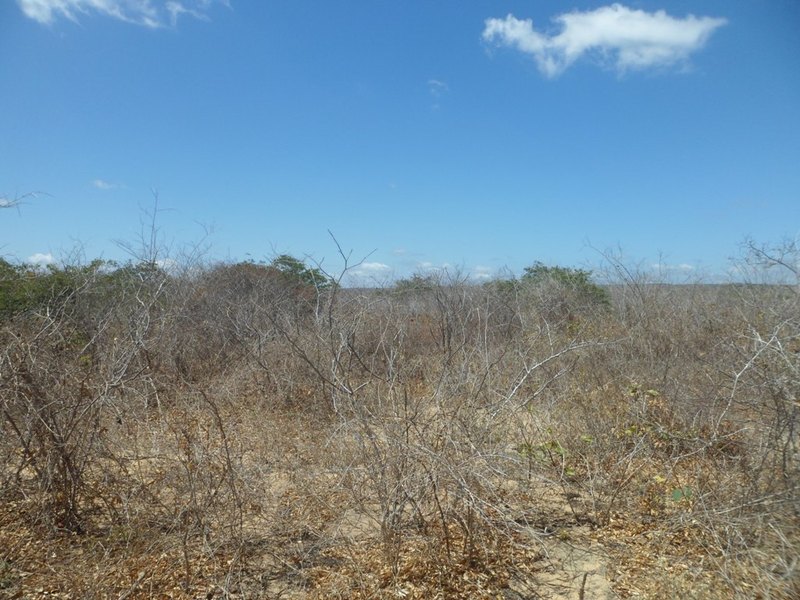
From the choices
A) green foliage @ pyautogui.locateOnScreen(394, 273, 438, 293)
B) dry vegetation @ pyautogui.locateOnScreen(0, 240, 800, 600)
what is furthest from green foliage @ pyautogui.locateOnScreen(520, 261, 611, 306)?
dry vegetation @ pyautogui.locateOnScreen(0, 240, 800, 600)

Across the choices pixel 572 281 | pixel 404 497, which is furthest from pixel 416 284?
pixel 404 497

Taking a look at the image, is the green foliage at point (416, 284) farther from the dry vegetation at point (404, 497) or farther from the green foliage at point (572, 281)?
the dry vegetation at point (404, 497)

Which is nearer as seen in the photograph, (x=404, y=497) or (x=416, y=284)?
(x=404, y=497)

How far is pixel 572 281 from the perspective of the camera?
39.8ft

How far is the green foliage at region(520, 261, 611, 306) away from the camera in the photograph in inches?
447

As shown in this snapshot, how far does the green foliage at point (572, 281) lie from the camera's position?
11357 millimetres

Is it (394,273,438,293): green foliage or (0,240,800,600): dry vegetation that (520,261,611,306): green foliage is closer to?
(394,273,438,293): green foliage

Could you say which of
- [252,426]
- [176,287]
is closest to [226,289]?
[176,287]

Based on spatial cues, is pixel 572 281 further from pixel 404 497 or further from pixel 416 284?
pixel 404 497

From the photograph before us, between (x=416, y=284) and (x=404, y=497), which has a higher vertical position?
(x=416, y=284)

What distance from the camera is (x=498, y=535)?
340 cm

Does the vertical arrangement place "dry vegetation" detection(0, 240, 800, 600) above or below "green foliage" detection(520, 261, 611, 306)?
below

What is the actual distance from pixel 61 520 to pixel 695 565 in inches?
150

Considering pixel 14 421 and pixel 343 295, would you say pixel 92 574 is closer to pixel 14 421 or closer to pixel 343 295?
pixel 14 421
